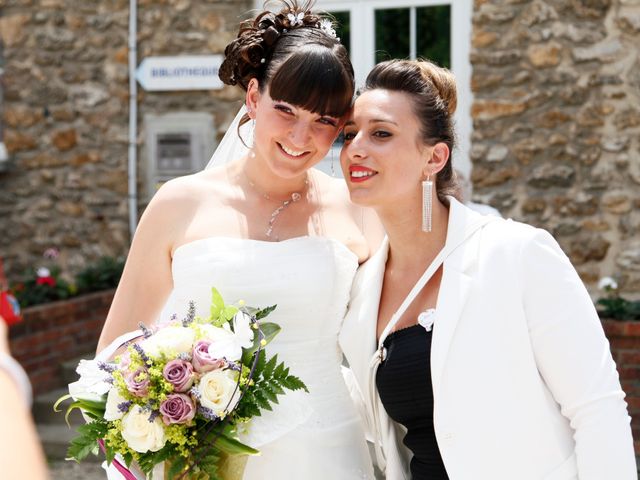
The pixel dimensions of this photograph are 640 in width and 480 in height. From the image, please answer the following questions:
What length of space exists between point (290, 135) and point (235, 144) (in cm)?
74

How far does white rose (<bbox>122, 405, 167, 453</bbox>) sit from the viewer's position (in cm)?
226

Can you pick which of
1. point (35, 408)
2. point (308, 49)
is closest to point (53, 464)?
point (35, 408)

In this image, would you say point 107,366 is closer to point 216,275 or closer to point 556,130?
point 216,275

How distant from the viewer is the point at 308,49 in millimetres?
2785

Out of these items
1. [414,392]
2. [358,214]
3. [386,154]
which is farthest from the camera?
[358,214]

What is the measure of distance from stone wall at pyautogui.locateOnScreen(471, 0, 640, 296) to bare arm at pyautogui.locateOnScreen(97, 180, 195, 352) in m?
4.24

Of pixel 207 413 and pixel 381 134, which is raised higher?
pixel 381 134

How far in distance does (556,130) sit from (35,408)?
14.4 feet

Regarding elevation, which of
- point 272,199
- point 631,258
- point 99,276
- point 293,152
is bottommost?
point 99,276

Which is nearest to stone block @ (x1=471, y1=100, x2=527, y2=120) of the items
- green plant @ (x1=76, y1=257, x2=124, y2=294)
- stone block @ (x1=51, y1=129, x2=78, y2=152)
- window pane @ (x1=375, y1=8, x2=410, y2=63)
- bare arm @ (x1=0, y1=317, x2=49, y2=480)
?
window pane @ (x1=375, y1=8, x2=410, y2=63)

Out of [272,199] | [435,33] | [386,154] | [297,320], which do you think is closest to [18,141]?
[435,33]

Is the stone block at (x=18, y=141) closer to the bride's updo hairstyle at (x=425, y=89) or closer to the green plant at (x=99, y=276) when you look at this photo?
the green plant at (x=99, y=276)

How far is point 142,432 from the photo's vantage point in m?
2.26

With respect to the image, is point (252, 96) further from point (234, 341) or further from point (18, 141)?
point (18, 141)
